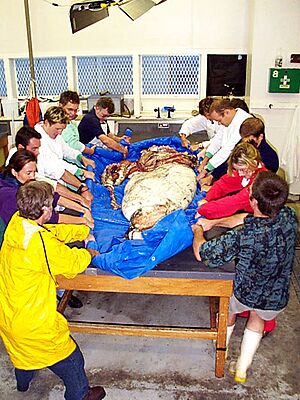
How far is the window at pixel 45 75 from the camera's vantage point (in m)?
6.43

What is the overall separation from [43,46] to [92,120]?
8.16 feet

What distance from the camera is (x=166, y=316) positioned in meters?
3.28

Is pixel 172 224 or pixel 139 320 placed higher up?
pixel 172 224

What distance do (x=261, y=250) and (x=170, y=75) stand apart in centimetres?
453

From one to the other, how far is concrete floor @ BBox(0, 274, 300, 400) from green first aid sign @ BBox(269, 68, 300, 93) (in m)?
2.73

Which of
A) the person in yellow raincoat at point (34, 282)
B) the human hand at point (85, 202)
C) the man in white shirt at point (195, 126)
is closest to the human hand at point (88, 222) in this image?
the human hand at point (85, 202)

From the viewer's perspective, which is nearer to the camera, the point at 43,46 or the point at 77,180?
the point at 77,180

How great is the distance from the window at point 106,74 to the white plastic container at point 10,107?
966 millimetres

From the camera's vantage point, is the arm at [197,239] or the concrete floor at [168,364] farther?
the concrete floor at [168,364]

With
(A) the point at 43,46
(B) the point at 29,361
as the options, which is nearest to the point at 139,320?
(B) the point at 29,361

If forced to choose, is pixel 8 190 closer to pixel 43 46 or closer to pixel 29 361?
pixel 29 361

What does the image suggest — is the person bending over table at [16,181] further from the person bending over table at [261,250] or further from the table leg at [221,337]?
the table leg at [221,337]

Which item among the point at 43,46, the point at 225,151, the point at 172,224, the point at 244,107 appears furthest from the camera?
the point at 43,46

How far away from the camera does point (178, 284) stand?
8.02 ft
